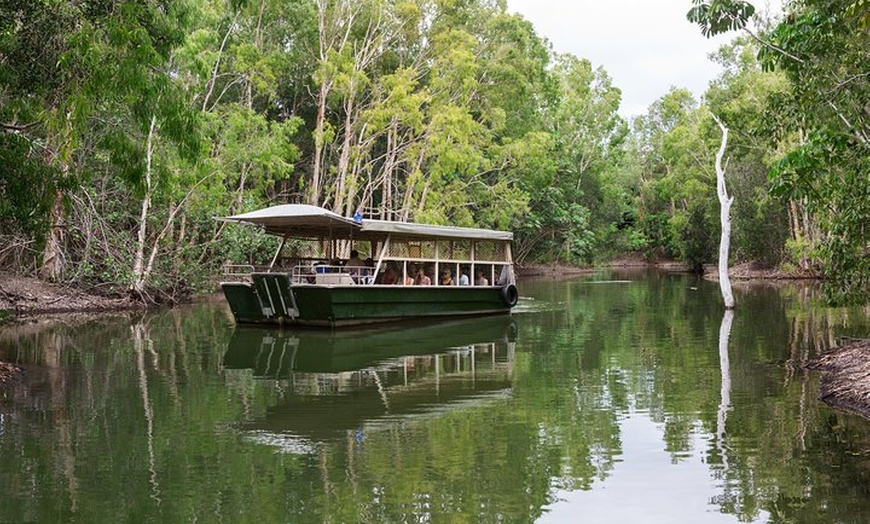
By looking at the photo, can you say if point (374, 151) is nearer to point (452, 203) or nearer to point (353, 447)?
point (452, 203)

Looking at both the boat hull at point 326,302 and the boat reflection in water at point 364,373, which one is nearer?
the boat reflection in water at point 364,373

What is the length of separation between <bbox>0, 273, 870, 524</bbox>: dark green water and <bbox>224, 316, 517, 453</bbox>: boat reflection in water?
0.19ft

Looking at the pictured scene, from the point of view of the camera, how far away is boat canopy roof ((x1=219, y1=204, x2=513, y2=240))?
750 inches

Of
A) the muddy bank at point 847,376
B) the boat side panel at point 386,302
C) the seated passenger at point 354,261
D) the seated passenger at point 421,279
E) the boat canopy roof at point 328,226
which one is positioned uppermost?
the boat canopy roof at point 328,226

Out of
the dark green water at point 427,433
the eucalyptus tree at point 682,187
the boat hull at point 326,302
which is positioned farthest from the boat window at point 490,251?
the eucalyptus tree at point 682,187

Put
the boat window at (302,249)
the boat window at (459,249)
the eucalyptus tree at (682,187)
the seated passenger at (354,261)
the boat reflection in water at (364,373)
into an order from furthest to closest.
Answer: the eucalyptus tree at (682,187), the boat window at (302,249), the boat window at (459,249), the seated passenger at (354,261), the boat reflection in water at (364,373)

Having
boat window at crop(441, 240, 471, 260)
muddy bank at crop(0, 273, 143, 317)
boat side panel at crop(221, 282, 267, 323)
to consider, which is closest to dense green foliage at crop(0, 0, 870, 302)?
muddy bank at crop(0, 273, 143, 317)

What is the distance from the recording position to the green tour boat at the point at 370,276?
18969 millimetres

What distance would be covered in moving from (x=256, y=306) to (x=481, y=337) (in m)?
5.14

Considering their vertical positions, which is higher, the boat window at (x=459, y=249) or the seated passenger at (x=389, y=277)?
the boat window at (x=459, y=249)

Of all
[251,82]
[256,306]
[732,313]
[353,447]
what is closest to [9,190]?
[353,447]

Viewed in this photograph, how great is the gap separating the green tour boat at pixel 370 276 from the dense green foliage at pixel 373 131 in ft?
10.2

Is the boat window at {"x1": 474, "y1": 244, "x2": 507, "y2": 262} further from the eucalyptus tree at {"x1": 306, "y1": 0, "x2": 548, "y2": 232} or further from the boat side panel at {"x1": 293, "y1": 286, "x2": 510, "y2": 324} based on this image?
the eucalyptus tree at {"x1": 306, "y1": 0, "x2": 548, "y2": 232}

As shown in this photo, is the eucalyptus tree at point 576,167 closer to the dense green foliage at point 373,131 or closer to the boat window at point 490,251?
the dense green foliage at point 373,131
